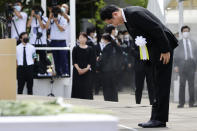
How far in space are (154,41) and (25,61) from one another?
871 cm

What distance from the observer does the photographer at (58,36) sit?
55.3 feet

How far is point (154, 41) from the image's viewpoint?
795 centimetres

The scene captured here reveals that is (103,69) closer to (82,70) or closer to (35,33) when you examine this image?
(82,70)

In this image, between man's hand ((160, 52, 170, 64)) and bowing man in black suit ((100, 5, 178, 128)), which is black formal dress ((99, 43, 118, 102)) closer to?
bowing man in black suit ((100, 5, 178, 128))

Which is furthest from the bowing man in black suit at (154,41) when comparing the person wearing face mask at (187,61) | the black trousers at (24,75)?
the black trousers at (24,75)

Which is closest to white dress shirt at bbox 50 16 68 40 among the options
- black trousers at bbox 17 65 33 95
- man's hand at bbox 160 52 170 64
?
black trousers at bbox 17 65 33 95

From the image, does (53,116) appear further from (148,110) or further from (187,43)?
(187,43)

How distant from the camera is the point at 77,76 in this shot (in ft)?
50.6

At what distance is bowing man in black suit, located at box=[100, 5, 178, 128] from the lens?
25.5ft

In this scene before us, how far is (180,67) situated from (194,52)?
1.74 feet

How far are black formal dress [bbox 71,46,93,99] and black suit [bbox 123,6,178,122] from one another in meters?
7.10

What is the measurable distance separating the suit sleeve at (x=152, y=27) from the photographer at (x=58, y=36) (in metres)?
9.11

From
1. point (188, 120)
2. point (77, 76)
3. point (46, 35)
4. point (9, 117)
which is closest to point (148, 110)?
point (188, 120)

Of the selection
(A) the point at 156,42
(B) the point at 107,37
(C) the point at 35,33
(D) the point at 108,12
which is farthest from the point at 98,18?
(D) the point at 108,12
